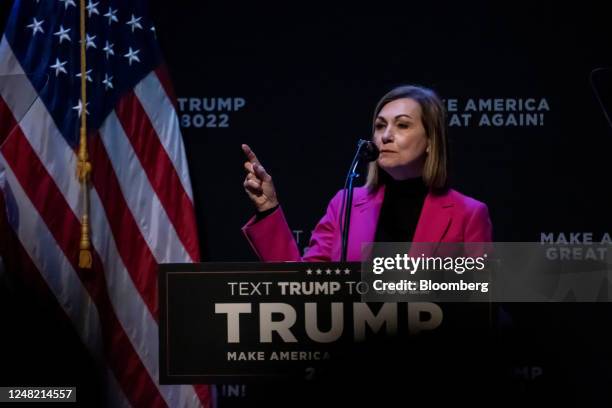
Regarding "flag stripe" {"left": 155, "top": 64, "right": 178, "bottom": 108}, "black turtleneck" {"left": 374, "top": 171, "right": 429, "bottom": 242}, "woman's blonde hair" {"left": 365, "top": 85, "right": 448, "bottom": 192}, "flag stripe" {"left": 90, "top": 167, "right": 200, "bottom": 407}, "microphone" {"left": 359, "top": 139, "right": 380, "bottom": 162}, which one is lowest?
"flag stripe" {"left": 90, "top": 167, "right": 200, "bottom": 407}

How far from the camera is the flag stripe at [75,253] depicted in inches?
134

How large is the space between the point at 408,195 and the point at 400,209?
7cm

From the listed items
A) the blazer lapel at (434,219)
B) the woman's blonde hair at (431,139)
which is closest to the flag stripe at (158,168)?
the woman's blonde hair at (431,139)

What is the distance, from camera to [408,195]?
311cm

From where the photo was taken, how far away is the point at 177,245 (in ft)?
11.6

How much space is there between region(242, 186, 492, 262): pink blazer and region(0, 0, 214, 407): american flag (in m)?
0.74

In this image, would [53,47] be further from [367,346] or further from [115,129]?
[367,346]

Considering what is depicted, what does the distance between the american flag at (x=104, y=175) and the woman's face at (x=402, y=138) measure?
3.23ft

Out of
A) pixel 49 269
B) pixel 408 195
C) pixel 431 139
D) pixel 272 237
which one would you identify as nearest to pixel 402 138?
pixel 431 139

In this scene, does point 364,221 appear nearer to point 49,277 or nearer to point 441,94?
point 441,94

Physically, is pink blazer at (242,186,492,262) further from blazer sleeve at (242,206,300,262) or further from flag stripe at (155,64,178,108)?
flag stripe at (155,64,178,108)

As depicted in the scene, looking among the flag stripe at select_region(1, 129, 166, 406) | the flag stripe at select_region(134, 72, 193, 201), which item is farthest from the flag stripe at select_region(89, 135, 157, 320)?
the flag stripe at select_region(134, 72, 193, 201)

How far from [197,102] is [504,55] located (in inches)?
59.2

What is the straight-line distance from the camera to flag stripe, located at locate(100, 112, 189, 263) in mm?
3510
